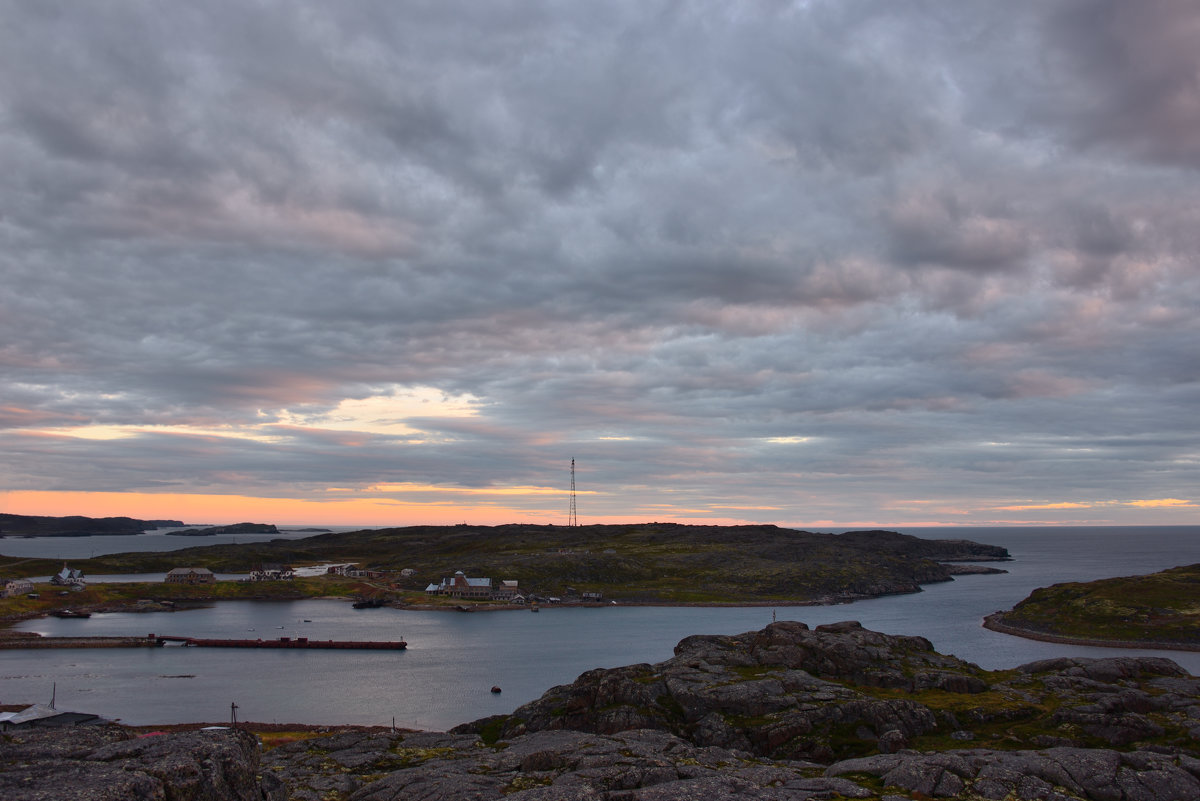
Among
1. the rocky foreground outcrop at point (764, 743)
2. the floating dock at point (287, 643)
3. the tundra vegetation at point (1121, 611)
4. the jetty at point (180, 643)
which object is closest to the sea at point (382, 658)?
the floating dock at point (287, 643)

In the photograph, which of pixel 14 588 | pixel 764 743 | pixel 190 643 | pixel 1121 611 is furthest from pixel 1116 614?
pixel 14 588

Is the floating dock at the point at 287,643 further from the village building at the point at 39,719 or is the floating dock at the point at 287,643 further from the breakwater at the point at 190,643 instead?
the village building at the point at 39,719

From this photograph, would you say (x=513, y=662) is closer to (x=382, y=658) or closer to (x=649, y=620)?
(x=382, y=658)

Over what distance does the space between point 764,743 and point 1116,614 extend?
138 m

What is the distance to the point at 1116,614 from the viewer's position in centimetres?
15150

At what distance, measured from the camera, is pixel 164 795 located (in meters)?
20.3

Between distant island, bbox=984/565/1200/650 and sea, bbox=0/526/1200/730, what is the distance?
6008mm

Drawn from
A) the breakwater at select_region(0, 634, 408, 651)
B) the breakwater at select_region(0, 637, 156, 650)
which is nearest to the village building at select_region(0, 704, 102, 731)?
the breakwater at select_region(0, 634, 408, 651)

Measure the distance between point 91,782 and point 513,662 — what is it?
110 m

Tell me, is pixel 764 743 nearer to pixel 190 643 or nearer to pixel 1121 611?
pixel 190 643

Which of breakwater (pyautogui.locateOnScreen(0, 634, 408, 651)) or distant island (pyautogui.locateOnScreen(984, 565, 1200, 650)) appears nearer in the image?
breakwater (pyautogui.locateOnScreen(0, 634, 408, 651))

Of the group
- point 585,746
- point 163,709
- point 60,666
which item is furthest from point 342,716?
point 60,666

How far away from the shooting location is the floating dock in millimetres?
138375

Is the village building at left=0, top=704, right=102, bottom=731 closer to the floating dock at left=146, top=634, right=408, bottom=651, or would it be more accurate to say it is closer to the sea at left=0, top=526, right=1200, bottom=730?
the sea at left=0, top=526, right=1200, bottom=730
